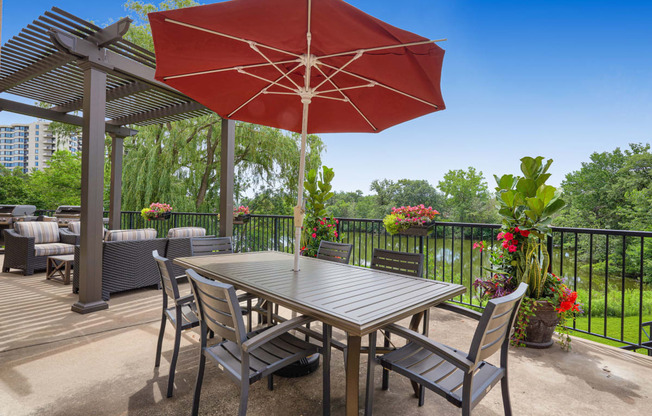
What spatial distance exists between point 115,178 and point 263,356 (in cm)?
674

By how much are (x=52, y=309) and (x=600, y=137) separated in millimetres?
43362

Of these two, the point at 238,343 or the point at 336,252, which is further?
the point at 336,252

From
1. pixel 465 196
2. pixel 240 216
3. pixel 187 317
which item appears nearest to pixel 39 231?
pixel 240 216

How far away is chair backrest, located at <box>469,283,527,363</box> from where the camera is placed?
1.27 metres

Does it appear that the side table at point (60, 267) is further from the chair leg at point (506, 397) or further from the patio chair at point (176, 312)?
the chair leg at point (506, 397)

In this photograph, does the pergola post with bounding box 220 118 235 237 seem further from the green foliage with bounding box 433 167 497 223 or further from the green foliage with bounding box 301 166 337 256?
the green foliage with bounding box 433 167 497 223

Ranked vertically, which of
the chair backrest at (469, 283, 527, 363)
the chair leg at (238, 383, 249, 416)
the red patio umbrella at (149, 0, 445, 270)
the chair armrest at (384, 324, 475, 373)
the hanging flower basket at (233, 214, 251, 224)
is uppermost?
the red patio umbrella at (149, 0, 445, 270)

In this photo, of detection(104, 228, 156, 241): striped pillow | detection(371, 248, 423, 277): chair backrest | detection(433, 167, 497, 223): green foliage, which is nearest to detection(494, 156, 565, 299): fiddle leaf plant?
detection(371, 248, 423, 277): chair backrest

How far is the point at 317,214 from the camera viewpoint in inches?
192

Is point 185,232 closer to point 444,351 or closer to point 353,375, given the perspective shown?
point 353,375

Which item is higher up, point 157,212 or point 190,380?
point 157,212

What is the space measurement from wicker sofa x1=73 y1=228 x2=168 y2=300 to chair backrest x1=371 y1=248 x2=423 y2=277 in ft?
10.6

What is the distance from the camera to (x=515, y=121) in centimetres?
3384

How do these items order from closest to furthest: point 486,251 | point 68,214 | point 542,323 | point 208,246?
point 542,323 < point 208,246 < point 486,251 < point 68,214
